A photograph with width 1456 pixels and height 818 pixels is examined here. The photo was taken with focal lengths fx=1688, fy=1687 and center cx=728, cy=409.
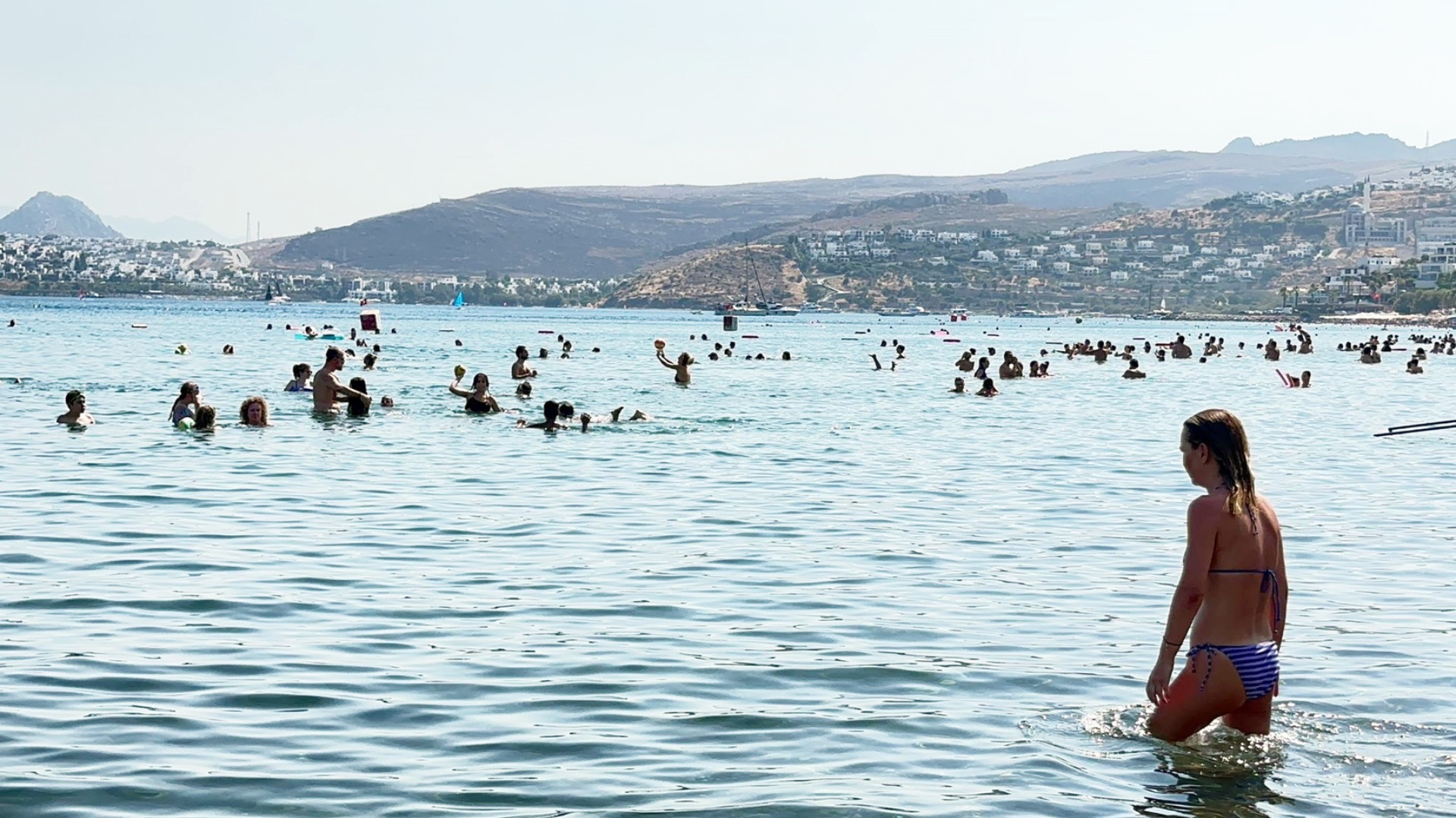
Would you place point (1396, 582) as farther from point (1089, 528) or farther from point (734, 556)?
point (734, 556)

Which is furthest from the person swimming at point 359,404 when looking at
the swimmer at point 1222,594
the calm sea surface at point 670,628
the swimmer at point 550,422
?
the swimmer at point 1222,594

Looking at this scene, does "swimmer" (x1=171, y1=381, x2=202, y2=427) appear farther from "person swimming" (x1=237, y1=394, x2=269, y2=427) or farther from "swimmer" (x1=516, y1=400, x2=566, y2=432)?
"swimmer" (x1=516, y1=400, x2=566, y2=432)

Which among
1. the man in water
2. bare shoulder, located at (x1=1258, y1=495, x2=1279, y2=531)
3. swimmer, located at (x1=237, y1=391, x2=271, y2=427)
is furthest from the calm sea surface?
the man in water

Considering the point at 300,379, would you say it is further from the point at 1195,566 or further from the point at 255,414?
the point at 1195,566

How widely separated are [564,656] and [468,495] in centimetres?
939

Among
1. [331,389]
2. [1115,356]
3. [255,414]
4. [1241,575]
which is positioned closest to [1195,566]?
[1241,575]

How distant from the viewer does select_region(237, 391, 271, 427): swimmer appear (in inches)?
1126

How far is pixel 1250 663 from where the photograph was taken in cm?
838

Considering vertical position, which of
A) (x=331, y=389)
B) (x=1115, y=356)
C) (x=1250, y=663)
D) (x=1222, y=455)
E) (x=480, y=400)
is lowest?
(x=1115, y=356)

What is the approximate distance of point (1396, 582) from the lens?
14.4 metres

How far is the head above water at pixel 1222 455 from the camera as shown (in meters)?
7.96

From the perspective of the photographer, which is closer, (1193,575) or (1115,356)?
(1193,575)

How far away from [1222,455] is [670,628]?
497 cm

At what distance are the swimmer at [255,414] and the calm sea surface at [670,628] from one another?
28 cm
